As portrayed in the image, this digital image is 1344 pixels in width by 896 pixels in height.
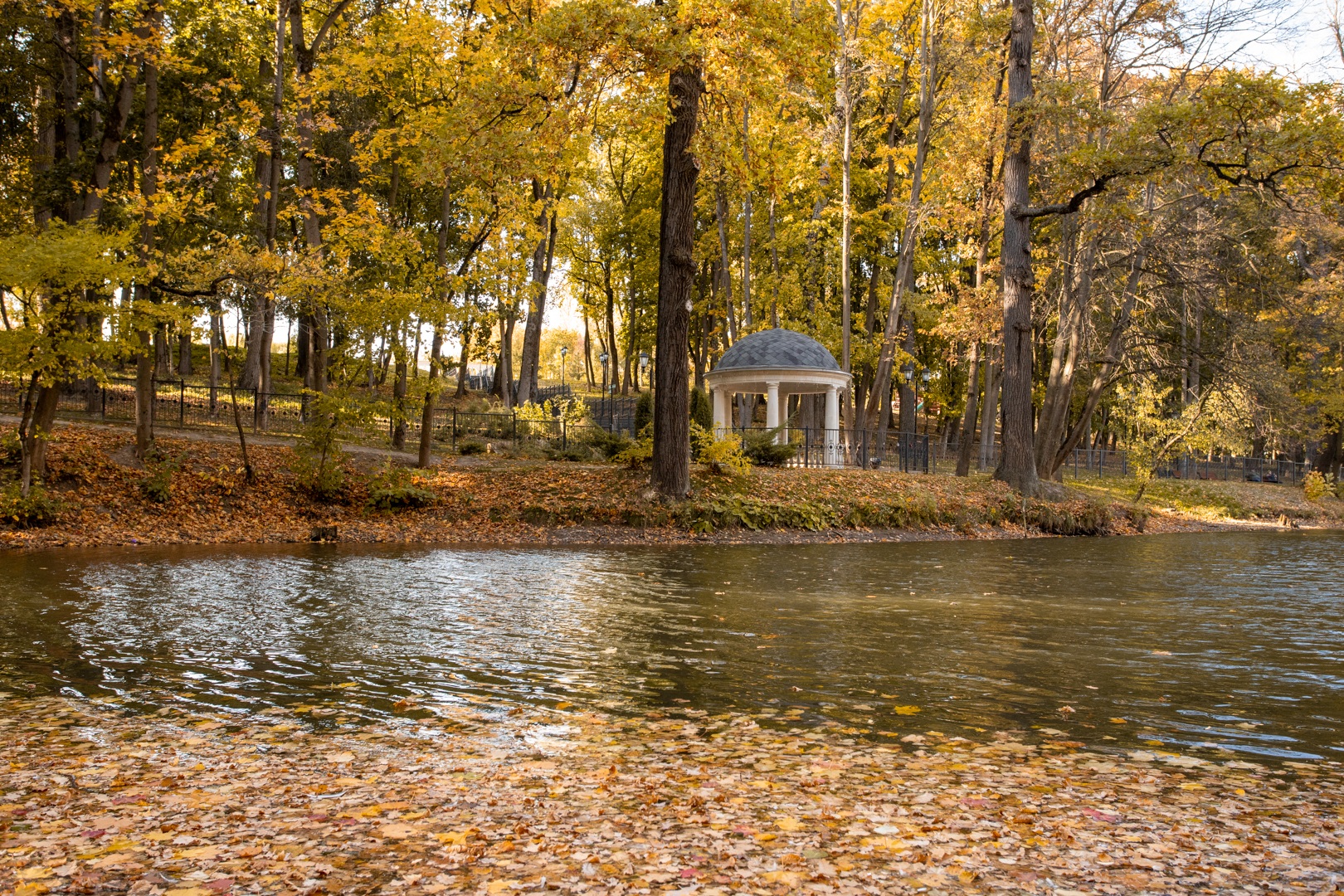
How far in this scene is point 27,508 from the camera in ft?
43.7

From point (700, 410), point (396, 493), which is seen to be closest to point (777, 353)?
point (700, 410)

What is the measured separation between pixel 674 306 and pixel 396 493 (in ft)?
20.3

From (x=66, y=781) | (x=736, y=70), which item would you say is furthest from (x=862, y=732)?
(x=736, y=70)

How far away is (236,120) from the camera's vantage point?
16.8 metres

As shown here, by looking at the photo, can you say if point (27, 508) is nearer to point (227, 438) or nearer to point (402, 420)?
point (227, 438)

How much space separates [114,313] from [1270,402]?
2884cm

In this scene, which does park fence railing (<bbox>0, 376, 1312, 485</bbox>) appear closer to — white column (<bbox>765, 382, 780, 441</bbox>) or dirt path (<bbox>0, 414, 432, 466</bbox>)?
dirt path (<bbox>0, 414, 432, 466</bbox>)

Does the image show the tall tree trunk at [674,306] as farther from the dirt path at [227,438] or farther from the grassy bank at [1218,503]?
the grassy bank at [1218,503]

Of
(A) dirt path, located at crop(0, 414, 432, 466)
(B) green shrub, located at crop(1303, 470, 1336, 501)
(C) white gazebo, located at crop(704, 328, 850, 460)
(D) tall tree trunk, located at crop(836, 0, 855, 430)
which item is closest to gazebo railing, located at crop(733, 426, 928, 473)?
(C) white gazebo, located at crop(704, 328, 850, 460)

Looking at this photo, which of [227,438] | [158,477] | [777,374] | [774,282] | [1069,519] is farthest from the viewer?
[774,282]

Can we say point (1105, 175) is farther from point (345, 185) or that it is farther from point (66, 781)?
point (345, 185)

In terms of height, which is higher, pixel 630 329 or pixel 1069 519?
pixel 630 329

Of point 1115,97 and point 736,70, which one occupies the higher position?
point 1115,97

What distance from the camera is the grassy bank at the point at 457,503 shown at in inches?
574
